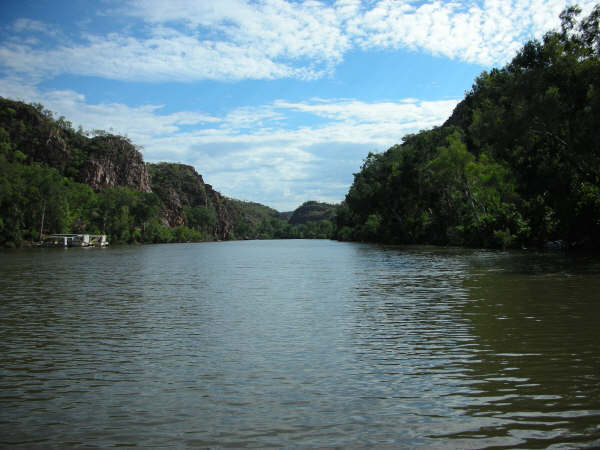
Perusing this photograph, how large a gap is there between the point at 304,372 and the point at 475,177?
70.1m

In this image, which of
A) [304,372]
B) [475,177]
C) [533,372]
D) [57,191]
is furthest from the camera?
[57,191]

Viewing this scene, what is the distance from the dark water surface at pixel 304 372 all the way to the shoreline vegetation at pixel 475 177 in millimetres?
21472

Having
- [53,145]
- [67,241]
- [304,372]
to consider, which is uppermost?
[53,145]

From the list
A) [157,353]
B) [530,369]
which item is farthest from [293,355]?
[530,369]

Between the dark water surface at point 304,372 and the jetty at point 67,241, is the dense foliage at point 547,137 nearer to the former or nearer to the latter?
Result: the dark water surface at point 304,372

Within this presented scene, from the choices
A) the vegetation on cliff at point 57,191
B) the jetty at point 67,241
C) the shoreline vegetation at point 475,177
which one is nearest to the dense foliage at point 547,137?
the shoreline vegetation at point 475,177

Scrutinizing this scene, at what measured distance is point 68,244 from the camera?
109875 millimetres

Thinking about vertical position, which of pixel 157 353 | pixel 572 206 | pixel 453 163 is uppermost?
pixel 453 163

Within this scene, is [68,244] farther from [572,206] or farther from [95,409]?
[95,409]

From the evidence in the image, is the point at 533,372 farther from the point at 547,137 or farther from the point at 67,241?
the point at 67,241

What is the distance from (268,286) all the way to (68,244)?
98.1 m

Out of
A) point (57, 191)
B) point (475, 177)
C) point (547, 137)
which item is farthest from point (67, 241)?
point (547, 137)

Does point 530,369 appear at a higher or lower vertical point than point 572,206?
lower

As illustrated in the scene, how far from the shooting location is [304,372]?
358 inches
